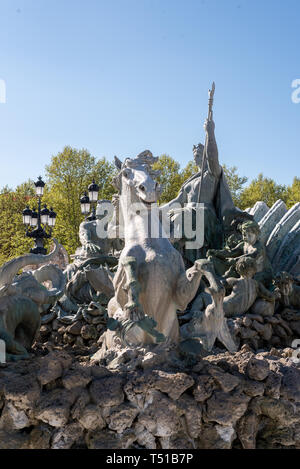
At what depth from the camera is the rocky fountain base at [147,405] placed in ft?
9.89

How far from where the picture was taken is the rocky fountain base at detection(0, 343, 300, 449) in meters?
3.01

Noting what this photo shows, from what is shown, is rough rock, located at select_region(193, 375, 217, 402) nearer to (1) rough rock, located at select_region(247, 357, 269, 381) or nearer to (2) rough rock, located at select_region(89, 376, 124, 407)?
(1) rough rock, located at select_region(247, 357, 269, 381)

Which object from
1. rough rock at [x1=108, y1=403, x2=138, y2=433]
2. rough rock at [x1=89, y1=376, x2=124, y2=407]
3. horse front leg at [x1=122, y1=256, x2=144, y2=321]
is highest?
horse front leg at [x1=122, y1=256, x2=144, y2=321]

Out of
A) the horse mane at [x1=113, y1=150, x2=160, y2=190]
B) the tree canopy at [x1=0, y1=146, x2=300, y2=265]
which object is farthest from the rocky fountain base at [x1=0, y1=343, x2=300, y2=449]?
the tree canopy at [x1=0, y1=146, x2=300, y2=265]

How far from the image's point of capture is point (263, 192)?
26672mm

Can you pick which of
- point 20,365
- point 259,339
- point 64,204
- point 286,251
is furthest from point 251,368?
point 64,204

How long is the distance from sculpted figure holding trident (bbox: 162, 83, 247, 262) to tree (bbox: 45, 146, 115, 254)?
15141mm

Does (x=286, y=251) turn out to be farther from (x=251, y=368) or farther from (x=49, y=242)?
(x=49, y=242)

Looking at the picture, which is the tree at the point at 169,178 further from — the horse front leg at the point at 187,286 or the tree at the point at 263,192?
the horse front leg at the point at 187,286

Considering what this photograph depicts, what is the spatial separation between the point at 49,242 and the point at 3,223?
7.82 ft

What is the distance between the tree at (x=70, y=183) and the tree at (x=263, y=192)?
21.6 feet

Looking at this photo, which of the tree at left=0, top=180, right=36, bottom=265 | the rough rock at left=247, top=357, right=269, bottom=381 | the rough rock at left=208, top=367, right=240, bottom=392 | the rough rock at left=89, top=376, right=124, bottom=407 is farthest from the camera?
the tree at left=0, top=180, right=36, bottom=265

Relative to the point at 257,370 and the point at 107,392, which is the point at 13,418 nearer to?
the point at 107,392

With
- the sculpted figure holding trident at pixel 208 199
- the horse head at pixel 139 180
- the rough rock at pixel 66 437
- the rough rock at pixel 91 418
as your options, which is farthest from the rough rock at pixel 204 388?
the sculpted figure holding trident at pixel 208 199
